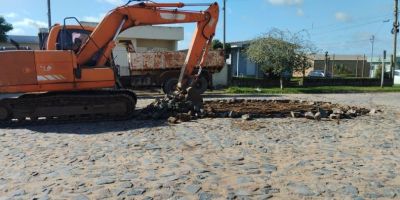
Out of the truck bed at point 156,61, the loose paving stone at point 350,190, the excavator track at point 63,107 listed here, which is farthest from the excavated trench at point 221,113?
the truck bed at point 156,61

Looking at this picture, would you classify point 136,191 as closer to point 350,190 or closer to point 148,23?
point 350,190

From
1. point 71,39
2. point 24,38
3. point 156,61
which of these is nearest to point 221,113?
point 71,39

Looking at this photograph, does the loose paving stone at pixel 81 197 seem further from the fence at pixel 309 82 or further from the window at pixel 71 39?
the fence at pixel 309 82

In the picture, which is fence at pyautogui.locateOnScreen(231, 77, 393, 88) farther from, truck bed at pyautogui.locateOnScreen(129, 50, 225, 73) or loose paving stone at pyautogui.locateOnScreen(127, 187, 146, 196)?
loose paving stone at pyautogui.locateOnScreen(127, 187, 146, 196)

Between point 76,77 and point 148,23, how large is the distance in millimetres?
2836

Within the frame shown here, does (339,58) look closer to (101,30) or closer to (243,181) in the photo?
(101,30)

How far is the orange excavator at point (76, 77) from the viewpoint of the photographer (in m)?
12.5

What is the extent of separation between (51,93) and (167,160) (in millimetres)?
6021

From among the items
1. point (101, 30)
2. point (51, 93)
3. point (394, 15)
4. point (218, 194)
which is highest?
point (394, 15)

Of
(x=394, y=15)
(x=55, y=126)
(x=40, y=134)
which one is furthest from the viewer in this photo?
(x=394, y=15)

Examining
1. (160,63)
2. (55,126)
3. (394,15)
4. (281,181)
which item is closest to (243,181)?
(281,181)

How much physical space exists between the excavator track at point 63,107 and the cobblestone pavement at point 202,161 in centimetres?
89

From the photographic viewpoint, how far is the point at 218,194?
20.2ft

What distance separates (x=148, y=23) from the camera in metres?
14.3
